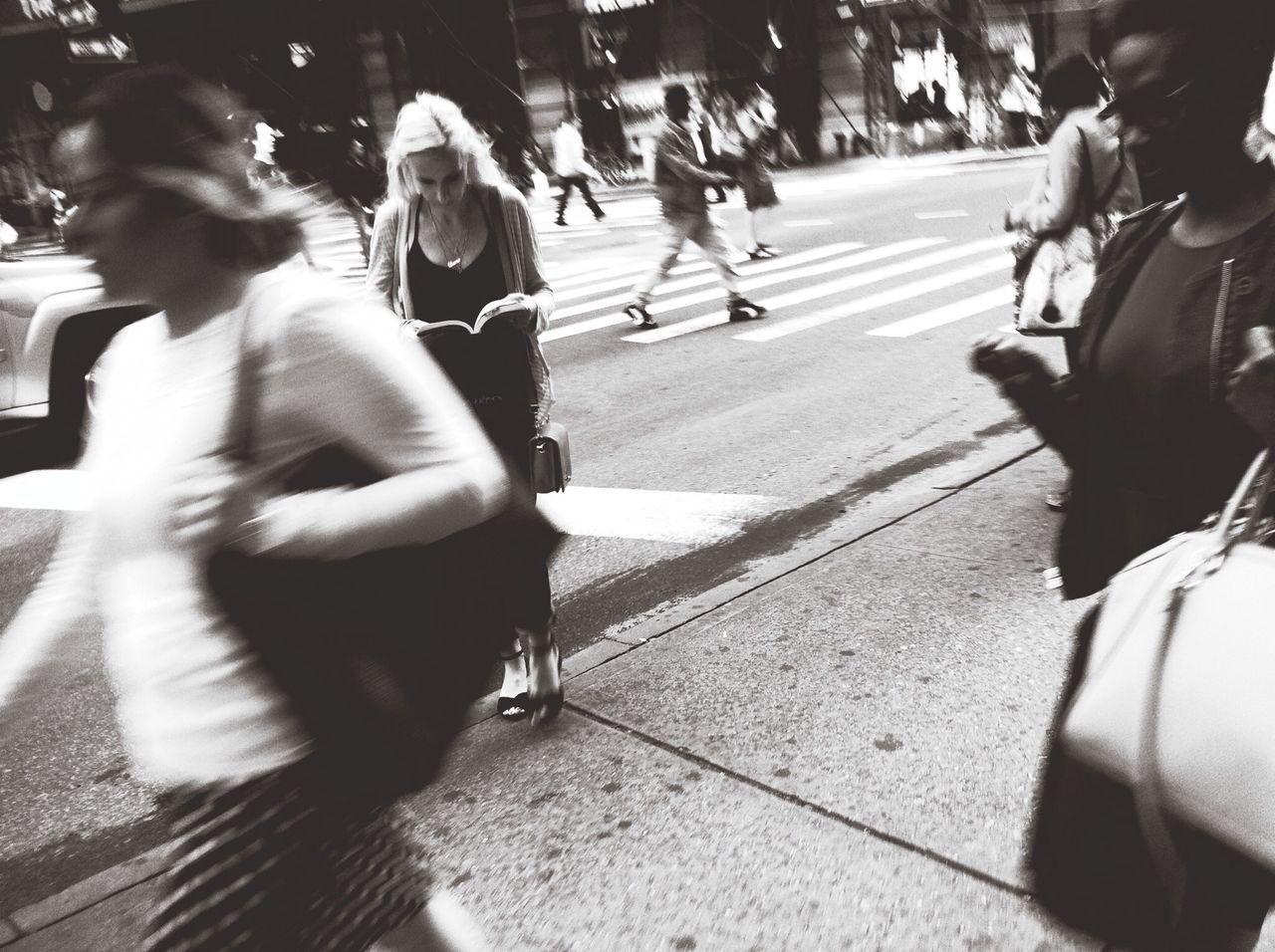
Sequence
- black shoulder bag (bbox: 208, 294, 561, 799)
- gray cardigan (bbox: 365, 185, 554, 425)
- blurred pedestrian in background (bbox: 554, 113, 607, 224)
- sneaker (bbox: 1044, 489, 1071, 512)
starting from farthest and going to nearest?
blurred pedestrian in background (bbox: 554, 113, 607, 224) → sneaker (bbox: 1044, 489, 1071, 512) → gray cardigan (bbox: 365, 185, 554, 425) → black shoulder bag (bbox: 208, 294, 561, 799)

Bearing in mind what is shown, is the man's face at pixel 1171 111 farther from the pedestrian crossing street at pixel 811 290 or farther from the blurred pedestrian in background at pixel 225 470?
the pedestrian crossing street at pixel 811 290

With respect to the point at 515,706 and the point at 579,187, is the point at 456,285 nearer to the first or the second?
the point at 515,706

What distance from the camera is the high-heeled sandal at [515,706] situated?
146 inches

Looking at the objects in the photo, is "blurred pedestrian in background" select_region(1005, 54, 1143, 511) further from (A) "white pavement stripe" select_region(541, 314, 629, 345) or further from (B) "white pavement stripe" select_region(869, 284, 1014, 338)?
(A) "white pavement stripe" select_region(541, 314, 629, 345)

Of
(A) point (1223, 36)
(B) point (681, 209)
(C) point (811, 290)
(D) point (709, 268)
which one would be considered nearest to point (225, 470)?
(A) point (1223, 36)

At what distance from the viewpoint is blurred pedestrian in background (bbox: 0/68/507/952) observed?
1490mm

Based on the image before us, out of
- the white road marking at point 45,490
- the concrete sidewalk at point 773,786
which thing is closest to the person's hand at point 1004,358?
the concrete sidewalk at point 773,786

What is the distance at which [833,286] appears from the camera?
12.0m

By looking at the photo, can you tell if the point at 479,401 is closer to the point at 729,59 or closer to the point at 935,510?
the point at 935,510

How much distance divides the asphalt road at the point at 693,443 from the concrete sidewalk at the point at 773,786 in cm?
31

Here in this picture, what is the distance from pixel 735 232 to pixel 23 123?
23730mm

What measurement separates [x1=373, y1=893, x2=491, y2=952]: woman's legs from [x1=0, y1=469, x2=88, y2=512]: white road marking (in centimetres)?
545

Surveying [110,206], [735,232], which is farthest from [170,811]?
[735,232]

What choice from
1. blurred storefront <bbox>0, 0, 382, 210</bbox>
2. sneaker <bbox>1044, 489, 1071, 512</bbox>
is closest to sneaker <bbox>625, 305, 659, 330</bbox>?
sneaker <bbox>1044, 489, 1071, 512</bbox>
